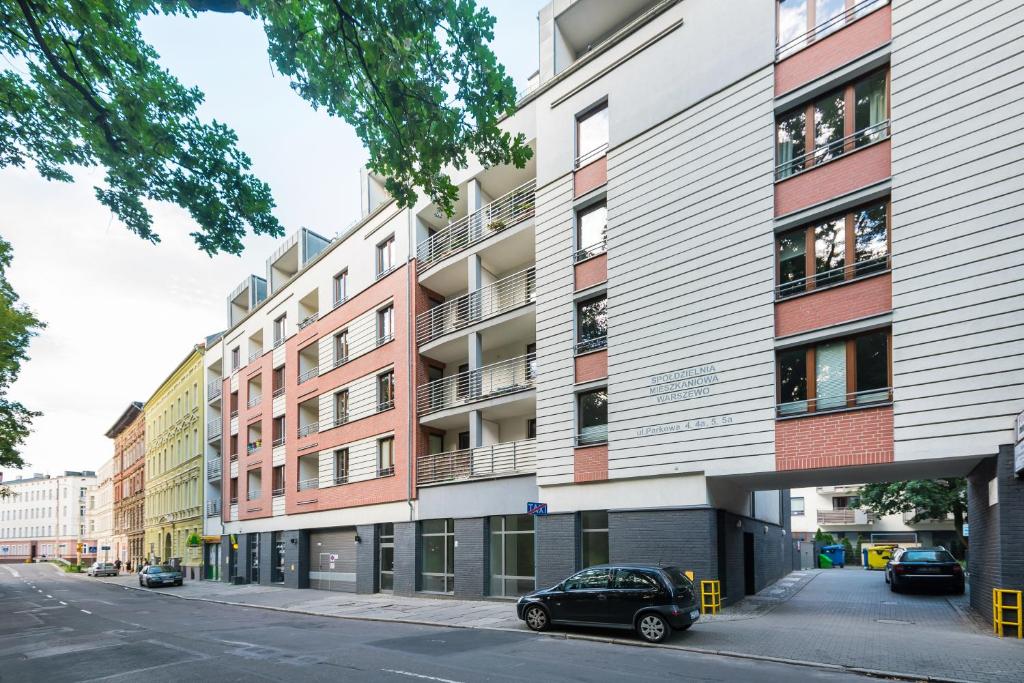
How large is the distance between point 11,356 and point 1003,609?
31.3 metres

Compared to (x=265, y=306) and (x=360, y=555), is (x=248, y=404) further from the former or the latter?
(x=360, y=555)

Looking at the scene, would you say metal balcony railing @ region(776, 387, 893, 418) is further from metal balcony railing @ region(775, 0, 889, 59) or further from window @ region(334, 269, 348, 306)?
window @ region(334, 269, 348, 306)

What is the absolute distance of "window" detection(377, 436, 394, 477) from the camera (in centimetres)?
2545

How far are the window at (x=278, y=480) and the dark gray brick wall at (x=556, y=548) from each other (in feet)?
61.8

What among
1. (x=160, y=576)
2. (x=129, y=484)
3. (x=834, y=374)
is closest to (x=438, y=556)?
(x=834, y=374)

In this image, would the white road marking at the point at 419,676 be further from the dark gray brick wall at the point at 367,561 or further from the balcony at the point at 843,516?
the balcony at the point at 843,516

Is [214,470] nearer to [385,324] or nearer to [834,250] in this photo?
[385,324]

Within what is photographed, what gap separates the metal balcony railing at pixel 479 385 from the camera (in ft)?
69.6

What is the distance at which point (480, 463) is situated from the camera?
2169cm

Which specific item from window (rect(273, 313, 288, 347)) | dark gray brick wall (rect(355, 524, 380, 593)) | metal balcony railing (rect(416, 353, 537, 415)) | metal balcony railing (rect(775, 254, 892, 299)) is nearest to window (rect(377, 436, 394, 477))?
dark gray brick wall (rect(355, 524, 380, 593))

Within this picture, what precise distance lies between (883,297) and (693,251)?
4.39 meters

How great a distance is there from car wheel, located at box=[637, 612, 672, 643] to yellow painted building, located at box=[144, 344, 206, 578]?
3833cm

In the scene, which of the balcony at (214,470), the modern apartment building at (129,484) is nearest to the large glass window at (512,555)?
the balcony at (214,470)

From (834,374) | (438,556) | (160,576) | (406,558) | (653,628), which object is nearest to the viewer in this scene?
(653,628)
